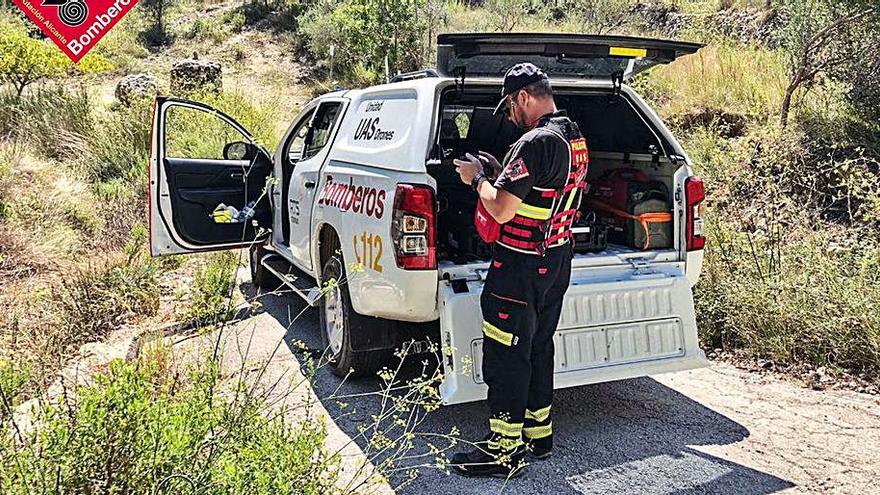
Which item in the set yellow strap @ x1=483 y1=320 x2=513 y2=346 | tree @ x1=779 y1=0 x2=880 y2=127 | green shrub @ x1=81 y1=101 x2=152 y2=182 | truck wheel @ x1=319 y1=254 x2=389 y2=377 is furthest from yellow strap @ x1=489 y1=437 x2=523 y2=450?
green shrub @ x1=81 y1=101 x2=152 y2=182

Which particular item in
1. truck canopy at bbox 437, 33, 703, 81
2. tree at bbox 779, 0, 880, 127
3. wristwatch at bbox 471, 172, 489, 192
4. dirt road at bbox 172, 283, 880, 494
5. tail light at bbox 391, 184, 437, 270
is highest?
tree at bbox 779, 0, 880, 127

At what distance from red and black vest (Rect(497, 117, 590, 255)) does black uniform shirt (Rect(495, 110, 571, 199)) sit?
0.04 metres

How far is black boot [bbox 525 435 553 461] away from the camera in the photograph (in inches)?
149

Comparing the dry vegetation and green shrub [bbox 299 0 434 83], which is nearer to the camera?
the dry vegetation

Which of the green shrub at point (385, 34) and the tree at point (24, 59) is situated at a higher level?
the green shrub at point (385, 34)

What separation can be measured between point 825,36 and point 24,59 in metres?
13.1

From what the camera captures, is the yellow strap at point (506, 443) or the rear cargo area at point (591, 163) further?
the rear cargo area at point (591, 163)

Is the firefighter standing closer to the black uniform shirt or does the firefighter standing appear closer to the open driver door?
the black uniform shirt

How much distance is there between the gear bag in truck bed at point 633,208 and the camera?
4.51 meters

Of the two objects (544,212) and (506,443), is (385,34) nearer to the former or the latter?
(544,212)

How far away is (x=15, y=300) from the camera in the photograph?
20.4 feet

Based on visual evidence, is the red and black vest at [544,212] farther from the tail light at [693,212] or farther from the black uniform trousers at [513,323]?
the tail light at [693,212]

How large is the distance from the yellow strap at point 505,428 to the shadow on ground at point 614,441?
0.24 metres

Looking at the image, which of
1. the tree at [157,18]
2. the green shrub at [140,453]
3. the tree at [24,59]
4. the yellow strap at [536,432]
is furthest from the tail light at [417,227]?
the tree at [157,18]
